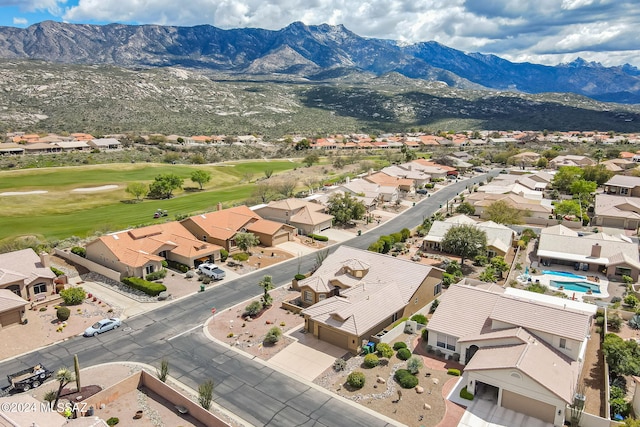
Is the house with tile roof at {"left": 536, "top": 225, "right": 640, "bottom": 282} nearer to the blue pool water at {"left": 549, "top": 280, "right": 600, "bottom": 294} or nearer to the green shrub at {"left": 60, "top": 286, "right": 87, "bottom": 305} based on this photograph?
the blue pool water at {"left": 549, "top": 280, "right": 600, "bottom": 294}

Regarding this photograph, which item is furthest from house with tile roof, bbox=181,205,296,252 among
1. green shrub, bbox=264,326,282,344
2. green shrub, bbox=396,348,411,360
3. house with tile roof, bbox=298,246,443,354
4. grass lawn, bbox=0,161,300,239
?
green shrub, bbox=396,348,411,360

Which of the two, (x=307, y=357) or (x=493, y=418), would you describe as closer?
(x=493, y=418)

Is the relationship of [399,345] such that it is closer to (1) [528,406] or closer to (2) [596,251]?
(1) [528,406]

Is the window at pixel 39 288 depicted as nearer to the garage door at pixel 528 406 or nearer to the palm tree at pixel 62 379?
the palm tree at pixel 62 379

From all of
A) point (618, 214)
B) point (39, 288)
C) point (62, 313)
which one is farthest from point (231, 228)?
point (618, 214)

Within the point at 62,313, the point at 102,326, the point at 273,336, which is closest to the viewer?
the point at 273,336

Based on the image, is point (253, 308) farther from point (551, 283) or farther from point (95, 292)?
point (551, 283)
